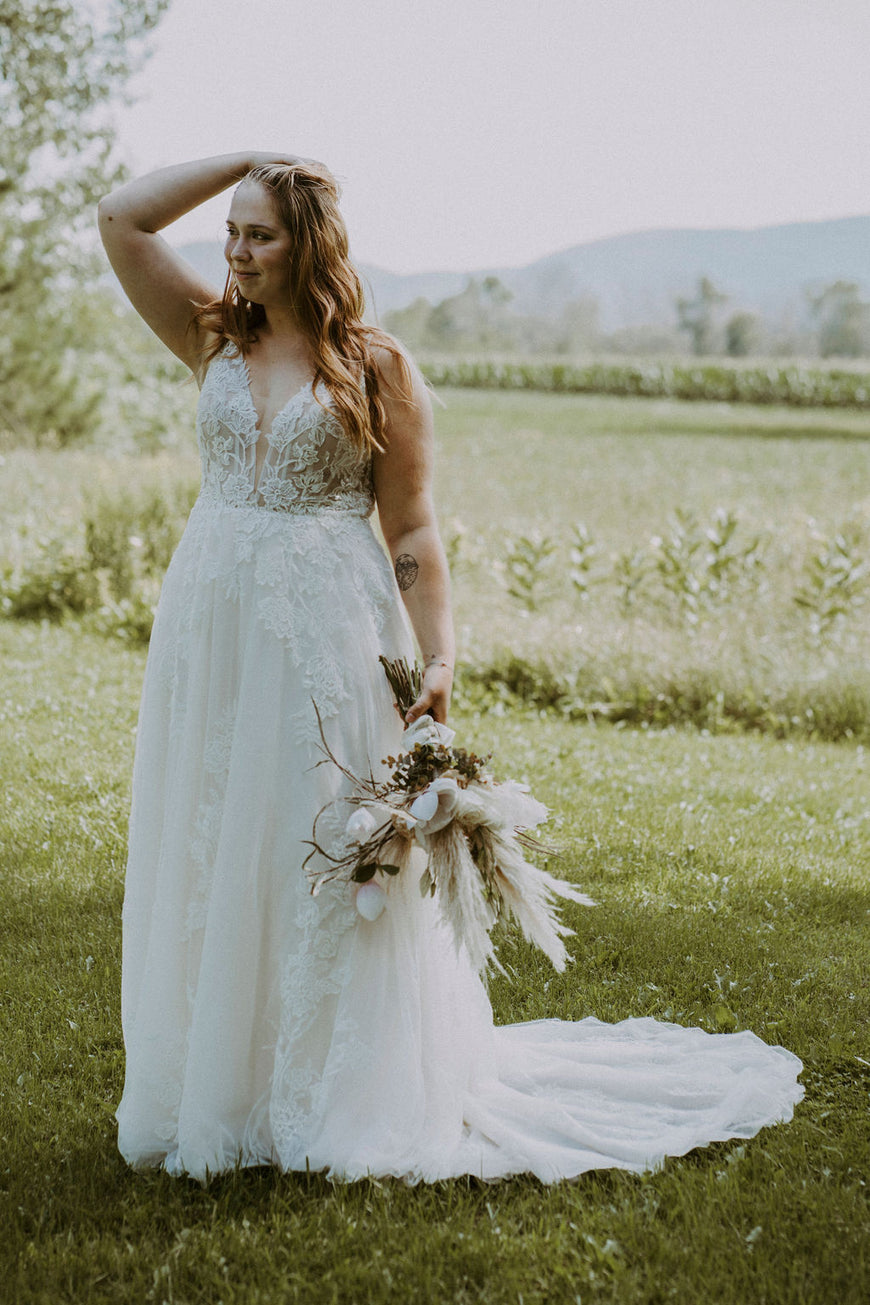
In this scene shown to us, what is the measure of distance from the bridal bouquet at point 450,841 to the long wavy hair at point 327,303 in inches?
31.2

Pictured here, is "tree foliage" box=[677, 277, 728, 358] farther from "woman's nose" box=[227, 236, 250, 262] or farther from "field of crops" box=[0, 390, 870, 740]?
"woman's nose" box=[227, 236, 250, 262]

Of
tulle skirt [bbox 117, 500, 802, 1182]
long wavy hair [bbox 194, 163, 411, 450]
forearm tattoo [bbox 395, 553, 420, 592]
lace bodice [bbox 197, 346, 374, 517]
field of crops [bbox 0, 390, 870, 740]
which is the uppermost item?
long wavy hair [bbox 194, 163, 411, 450]

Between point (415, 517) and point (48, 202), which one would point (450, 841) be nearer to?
point (415, 517)

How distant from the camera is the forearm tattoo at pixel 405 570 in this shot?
3.00 meters

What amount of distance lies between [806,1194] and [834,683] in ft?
19.1

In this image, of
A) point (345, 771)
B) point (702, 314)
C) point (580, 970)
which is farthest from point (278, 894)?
point (702, 314)

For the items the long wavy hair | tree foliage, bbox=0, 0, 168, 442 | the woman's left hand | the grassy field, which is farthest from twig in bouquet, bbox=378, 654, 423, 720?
tree foliage, bbox=0, 0, 168, 442

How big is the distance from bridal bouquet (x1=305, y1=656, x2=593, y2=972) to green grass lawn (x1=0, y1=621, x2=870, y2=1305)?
0.63 metres

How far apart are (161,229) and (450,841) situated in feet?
5.69

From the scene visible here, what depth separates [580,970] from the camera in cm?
418

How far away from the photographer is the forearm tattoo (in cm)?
300

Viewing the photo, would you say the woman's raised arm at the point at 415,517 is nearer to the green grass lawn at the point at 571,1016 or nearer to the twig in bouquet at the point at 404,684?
the twig in bouquet at the point at 404,684

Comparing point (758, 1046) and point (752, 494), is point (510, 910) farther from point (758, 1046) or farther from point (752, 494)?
point (752, 494)

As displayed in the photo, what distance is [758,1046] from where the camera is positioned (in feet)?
11.6
